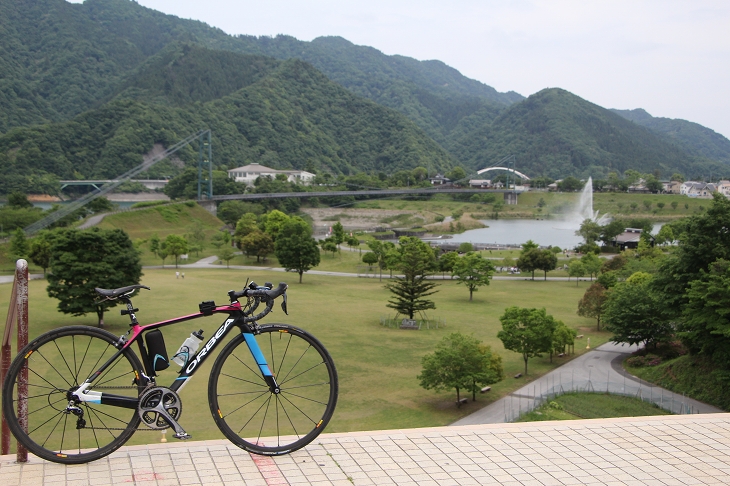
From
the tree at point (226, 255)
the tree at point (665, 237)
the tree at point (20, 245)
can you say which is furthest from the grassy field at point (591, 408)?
the tree at point (665, 237)

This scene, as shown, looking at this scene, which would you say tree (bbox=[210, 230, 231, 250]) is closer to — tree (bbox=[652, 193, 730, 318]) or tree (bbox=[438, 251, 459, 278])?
tree (bbox=[438, 251, 459, 278])

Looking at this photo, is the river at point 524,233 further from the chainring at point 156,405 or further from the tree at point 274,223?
the chainring at point 156,405

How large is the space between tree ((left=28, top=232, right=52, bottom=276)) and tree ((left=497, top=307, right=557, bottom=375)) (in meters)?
22.5

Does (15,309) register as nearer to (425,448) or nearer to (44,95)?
(425,448)

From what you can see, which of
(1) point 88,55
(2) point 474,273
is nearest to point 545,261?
(2) point 474,273

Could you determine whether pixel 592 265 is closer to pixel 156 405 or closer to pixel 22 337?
pixel 156 405

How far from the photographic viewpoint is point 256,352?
4.04 metres

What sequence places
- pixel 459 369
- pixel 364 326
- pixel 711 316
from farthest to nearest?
pixel 364 326 < pixel 459 369 < pixel 711 316

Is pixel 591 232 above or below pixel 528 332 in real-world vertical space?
above

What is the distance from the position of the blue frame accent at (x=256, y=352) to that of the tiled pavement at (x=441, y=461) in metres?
0.56

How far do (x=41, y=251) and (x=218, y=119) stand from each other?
70737 mm

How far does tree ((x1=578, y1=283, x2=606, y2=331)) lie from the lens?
23531mm

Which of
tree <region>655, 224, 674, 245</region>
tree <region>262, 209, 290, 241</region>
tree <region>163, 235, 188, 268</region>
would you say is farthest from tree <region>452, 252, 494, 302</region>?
tree <region>655, 224, 674, 245</region>

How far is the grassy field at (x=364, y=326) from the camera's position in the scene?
14.2 meters
